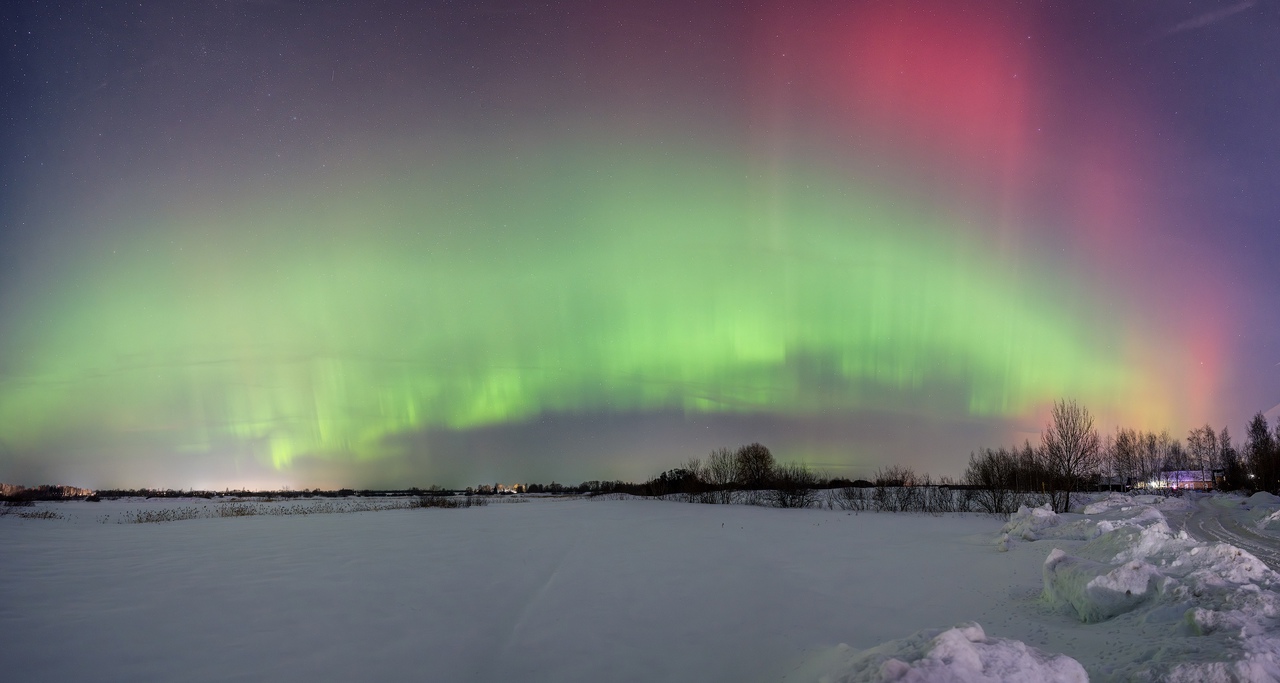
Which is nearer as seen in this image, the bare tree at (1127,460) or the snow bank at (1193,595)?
the snow bank at (1193,595)

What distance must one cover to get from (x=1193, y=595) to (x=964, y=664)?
13.6ft

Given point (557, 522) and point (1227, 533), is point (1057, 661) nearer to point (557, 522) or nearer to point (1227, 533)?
point (1227, 533)

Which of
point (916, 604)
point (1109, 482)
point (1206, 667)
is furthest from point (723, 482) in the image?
point (1206, 667)

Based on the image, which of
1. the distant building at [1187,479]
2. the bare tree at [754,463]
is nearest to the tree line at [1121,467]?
the distant building at [1187,479]

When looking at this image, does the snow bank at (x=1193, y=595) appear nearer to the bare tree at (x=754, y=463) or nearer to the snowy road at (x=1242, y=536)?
the snowy road at (x=1242, y=536)

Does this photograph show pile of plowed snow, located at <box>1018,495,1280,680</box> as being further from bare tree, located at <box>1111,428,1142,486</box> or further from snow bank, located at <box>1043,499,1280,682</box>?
bare tree, located at <box>1111,428,1142,486</box>

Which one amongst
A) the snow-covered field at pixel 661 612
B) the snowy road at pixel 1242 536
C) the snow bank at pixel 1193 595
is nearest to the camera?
the snow bank at pixel 1193 595

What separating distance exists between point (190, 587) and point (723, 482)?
285 feet

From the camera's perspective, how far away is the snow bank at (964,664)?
436cm

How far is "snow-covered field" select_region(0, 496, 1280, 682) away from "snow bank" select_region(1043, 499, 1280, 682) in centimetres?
2

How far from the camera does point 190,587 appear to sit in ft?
41.1

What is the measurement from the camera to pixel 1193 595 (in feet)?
21.1

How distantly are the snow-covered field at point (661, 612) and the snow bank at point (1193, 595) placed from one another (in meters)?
0.02

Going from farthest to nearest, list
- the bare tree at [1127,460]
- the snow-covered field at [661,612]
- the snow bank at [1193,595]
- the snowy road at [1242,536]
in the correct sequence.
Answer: the bare tree at [1127,460] → the snowy road at [1242,536] → the snow-covered field at [661,612] → the snow bank at [1193,595]
